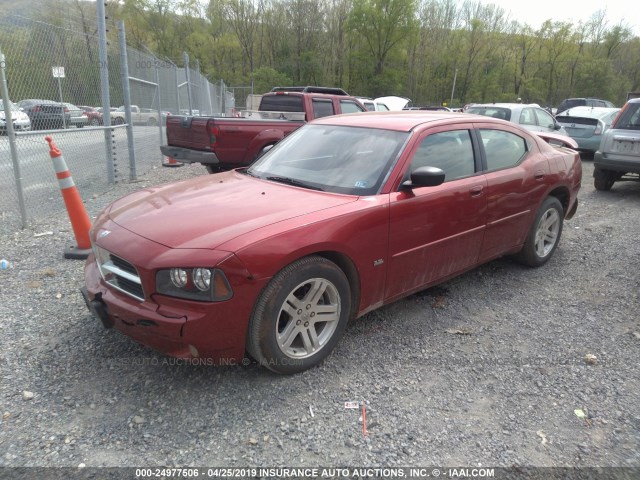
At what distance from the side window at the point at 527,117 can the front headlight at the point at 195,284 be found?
36.7 ft

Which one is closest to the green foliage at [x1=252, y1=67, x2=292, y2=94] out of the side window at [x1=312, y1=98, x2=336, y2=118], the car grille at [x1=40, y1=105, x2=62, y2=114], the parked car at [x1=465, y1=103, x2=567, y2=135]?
the parked car at [x1=465, y1=103, x2=567, y2=135]

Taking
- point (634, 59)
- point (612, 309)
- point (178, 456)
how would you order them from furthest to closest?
point (634, 59), point (612, 309), point (178, 456)

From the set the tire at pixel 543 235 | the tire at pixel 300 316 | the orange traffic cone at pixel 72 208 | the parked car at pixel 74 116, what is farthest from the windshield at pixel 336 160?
the parked car at pixel 74 116

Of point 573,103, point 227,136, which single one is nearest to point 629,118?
point 227,136

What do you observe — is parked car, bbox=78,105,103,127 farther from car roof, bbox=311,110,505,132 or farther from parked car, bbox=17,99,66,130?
car roof, bbox=311,110,505,132

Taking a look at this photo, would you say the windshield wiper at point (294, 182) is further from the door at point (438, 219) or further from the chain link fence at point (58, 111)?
the chain link fence at point (58, 111)

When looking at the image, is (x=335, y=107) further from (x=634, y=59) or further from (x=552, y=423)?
(x=634, y=59)

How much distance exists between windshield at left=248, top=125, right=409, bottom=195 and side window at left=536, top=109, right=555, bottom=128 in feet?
32.8

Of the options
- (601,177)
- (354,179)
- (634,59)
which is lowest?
(601,177)

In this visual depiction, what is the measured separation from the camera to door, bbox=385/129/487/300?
3285mm

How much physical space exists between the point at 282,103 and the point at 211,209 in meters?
6.93

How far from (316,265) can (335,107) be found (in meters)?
7.12


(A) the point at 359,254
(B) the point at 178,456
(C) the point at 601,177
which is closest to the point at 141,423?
(B) the point at 178,456

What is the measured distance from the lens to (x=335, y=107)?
9305 mm
